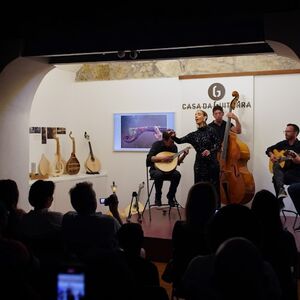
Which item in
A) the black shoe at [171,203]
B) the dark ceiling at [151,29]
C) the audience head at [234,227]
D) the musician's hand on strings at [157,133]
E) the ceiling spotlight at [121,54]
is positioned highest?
the dark ceiling at [151,29]

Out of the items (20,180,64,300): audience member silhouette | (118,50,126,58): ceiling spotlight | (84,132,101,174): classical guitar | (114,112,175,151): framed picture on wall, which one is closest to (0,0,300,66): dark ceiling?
(118,50,126,58): ceiling spotlight

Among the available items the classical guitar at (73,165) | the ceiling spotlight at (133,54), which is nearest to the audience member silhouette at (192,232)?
the ceiling spotlight at (133,54)

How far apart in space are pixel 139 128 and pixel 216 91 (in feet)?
4.81

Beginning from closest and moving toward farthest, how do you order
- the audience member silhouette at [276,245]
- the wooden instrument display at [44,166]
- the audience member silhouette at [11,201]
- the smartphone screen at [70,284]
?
1. the smartphone screen at [70,284]
2. the audience member silhouette at [276,245]
3. the audience member silhouette at [11,201]
4. the wooden instrument display at [44,166]

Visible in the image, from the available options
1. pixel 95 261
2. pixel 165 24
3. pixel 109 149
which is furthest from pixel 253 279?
pixel 109 149

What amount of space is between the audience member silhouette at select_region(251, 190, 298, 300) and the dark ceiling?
1.59m

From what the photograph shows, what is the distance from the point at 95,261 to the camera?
1976mm

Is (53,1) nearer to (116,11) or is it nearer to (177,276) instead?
(116,11)

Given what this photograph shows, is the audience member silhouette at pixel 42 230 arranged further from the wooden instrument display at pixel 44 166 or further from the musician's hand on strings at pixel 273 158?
the wooden instrument display at pixel 44 166

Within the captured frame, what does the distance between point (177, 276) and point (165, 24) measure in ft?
7.33

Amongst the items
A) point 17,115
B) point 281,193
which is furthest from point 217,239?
point 281,193

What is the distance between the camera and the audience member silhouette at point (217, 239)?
6.55 ft

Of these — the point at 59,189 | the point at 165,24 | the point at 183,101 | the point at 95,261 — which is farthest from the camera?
the point at 183,101

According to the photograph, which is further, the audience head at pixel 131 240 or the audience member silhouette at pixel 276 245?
the audience member silhouette at pixel 276 245
